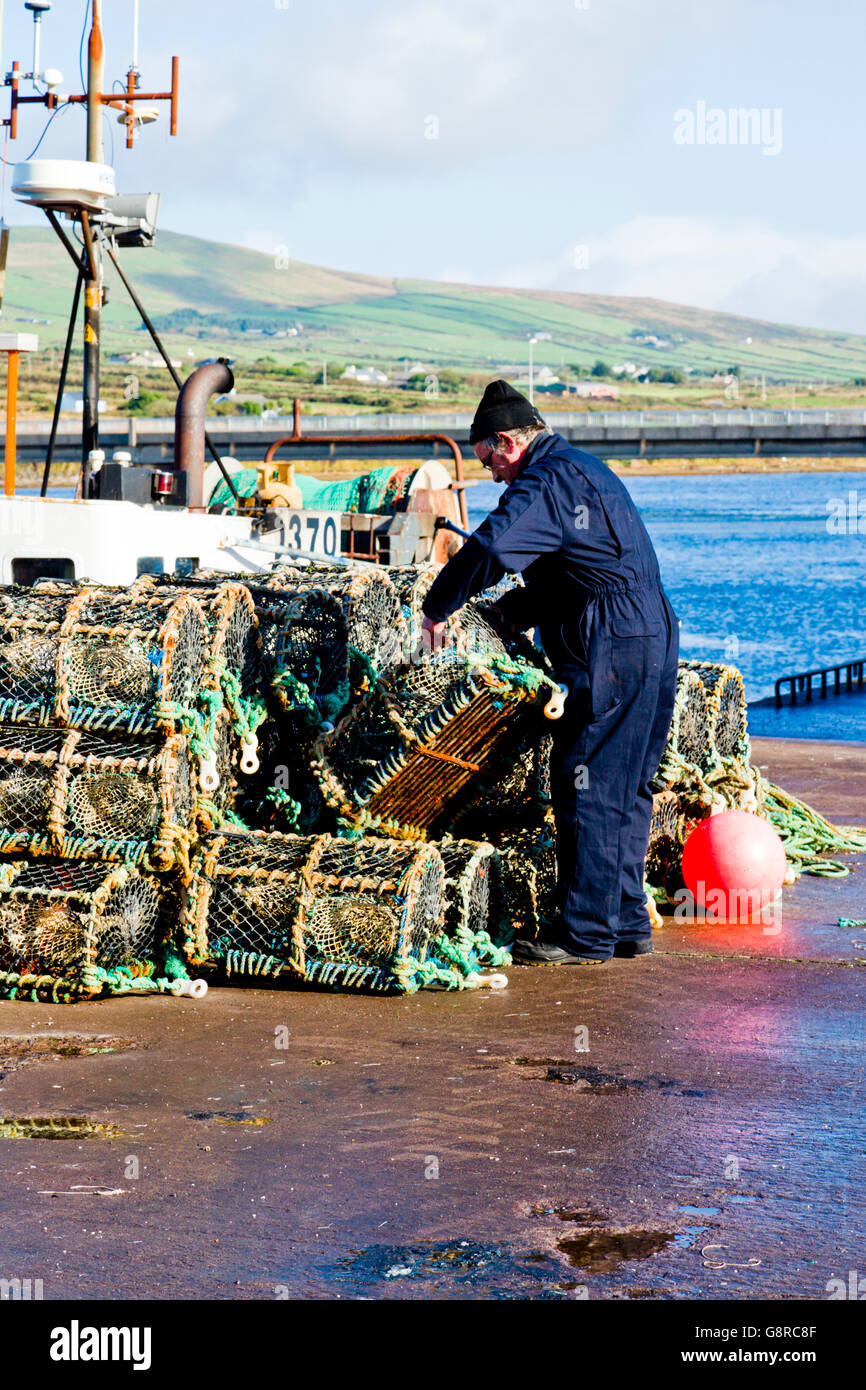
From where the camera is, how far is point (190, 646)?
5.58 m

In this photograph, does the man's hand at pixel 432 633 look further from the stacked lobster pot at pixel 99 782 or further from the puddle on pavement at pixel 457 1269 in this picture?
the puddle on pavement at pixel 457 1269

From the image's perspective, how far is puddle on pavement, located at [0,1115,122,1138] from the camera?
3.93 meters

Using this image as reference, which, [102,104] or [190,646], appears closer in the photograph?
[190,646]

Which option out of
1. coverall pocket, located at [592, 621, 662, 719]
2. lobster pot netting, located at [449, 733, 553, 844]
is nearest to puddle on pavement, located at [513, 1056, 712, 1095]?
coverall pocket, located at [592, 621, 662, 719]

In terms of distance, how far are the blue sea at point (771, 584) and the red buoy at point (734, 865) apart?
910 cm

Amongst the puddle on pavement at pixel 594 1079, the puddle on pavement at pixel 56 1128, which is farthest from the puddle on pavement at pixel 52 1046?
the puddle on pavement at pixel 594 1079

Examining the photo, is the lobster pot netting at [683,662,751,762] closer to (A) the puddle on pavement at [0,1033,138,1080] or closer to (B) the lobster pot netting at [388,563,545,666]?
(B) the lobster pot netting at [388,563,545,666]

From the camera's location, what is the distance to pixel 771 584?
48.7 metres

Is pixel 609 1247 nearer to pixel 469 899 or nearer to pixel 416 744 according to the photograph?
pixel 469 899

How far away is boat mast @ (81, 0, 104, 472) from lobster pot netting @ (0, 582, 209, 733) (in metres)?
4.32

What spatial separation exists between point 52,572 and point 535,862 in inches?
175

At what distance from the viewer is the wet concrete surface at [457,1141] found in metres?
3.19
